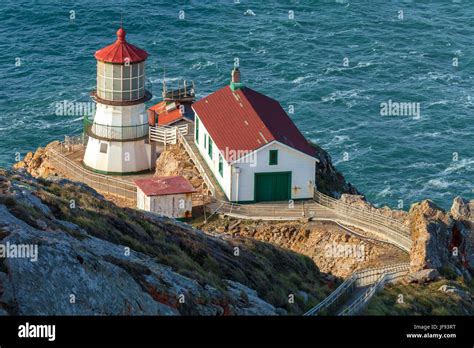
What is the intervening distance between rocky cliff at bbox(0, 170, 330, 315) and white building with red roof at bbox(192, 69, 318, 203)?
12532 millimetres

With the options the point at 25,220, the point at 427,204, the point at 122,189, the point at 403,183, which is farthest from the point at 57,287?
the point at 403,183

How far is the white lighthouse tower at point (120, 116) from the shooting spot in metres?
61.2

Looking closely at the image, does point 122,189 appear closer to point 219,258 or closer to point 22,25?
point 219,258

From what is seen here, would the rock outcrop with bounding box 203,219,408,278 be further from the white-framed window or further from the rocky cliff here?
the white-framed window

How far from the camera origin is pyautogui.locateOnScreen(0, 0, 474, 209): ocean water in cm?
8888

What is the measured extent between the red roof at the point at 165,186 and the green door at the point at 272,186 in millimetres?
3149

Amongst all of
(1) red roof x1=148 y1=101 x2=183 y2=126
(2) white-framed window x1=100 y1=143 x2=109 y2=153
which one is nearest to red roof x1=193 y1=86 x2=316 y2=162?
(1) red roof x1=148 y1=101 x2=183 y2=126

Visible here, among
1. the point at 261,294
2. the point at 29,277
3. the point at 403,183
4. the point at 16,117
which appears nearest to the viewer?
the point at 29,277

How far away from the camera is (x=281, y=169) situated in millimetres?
57375

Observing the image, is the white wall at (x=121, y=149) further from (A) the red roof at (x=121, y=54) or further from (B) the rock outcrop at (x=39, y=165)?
(A) the red roof at (x=121, y=54)

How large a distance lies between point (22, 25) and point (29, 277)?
308ft

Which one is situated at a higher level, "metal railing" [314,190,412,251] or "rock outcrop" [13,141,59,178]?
"metal railing" [314,190,412,251]

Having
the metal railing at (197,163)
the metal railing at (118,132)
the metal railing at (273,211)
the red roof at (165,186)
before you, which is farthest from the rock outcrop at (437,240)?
the metal railing at (118,132)

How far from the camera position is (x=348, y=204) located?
56625mm
